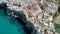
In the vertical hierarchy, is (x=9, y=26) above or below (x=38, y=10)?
below

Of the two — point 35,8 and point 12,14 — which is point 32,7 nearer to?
point 35,8

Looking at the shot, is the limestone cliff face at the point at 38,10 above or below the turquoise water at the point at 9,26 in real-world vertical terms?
above

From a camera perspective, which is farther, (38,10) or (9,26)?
(38,10)

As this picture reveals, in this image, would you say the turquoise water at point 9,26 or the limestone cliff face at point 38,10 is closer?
the limestone cliff face at point 38,10

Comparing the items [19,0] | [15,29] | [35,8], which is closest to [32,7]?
[35,8]
